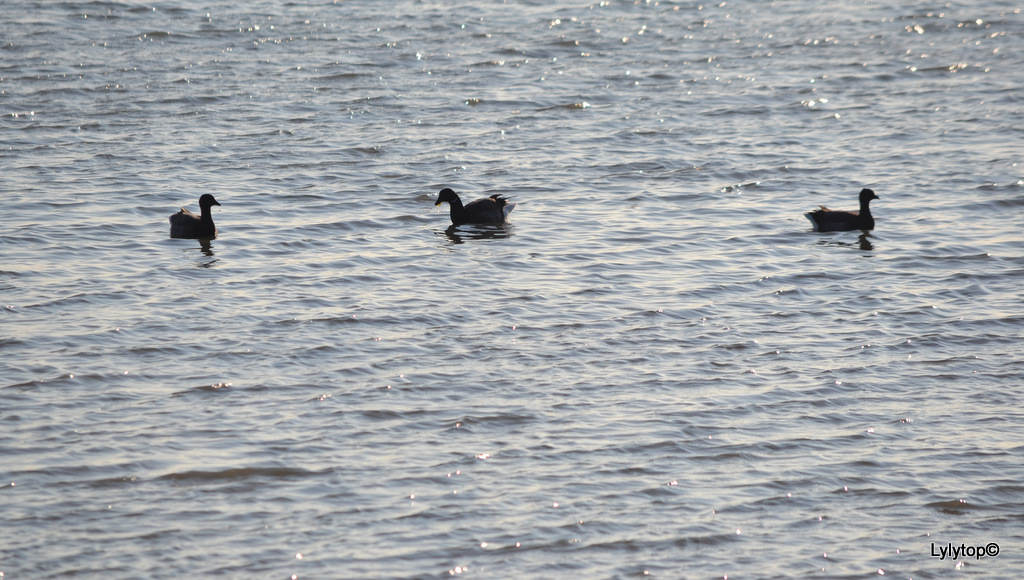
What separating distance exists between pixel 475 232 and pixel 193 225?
10.8 feet

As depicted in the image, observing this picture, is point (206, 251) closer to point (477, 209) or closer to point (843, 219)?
point (477, 209)

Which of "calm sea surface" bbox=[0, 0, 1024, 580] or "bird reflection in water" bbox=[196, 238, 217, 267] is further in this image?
"bird reflection in water" bbox=[196, 238, 217, 267]

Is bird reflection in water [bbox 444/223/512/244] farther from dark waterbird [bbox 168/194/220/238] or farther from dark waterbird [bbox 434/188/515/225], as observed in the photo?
dark waterbird [bbox 168/194/220/238]

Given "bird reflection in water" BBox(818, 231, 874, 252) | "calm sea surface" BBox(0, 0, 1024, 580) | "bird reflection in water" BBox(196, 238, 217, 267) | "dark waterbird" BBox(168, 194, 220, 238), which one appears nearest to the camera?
"calm sea surface" BBox(0, 0, 1024, 580)

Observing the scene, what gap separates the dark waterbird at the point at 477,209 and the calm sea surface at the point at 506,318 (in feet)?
0.66

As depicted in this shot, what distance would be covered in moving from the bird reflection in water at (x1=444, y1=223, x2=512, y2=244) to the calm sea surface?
0.05 m

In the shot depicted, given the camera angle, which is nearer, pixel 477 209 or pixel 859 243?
pixel 859 243

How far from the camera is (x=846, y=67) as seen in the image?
23734 mm

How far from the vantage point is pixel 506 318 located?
11.2 m

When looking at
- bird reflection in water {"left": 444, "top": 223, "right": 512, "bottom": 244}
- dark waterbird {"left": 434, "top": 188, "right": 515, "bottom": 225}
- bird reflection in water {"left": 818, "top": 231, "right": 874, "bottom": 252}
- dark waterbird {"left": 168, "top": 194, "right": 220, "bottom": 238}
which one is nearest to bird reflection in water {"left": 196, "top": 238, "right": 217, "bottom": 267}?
dark waterbird {"left": 168, "top": 194, "right": 220, "bottom": 238}

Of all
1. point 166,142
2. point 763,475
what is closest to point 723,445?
point 763,475

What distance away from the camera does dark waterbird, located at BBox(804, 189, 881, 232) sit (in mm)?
14555

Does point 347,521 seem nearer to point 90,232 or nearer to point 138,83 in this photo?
point 90,232

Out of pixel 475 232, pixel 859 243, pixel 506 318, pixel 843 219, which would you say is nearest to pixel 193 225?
pixel 475 232
